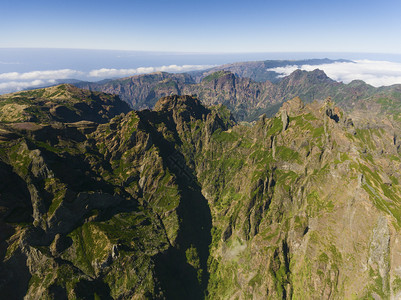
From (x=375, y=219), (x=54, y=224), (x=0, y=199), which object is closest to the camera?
(x=375, y=219)

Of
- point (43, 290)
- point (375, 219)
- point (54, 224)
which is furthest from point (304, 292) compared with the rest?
point (54, 224)

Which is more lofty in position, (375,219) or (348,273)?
(375,219)

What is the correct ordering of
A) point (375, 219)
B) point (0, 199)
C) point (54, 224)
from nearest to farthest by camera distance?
point (375, 219)
point (0, 199)
point (54, 224)

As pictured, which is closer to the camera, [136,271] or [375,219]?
[375,219]

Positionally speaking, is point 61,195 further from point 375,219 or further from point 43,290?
point 375,219

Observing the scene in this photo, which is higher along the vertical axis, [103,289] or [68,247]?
[68,247]

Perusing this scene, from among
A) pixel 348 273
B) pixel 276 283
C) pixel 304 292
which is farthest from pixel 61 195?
pixel 348 273

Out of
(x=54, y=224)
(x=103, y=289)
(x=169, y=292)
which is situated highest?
(x=54, y=224)

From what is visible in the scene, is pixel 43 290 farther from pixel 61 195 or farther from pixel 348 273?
pixel 348 273

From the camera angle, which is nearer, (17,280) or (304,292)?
(17,280)
